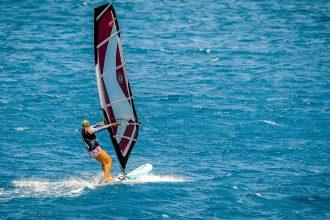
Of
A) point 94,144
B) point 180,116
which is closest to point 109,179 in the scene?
point 94,144

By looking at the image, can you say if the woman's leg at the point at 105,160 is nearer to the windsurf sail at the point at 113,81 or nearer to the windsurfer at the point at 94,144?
the windsurfer at the point at 94,144

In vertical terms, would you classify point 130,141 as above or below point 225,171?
above

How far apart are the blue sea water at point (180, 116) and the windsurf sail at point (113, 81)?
92.7 inches

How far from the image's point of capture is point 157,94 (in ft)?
133

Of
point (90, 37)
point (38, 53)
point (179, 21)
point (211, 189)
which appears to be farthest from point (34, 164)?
point (179, 21)

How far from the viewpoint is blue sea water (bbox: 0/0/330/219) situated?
996 inches

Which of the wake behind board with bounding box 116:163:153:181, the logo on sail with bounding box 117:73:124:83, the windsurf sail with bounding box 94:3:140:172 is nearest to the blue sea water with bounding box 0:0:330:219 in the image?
the wake behind board with bounding box 116:163:153:181

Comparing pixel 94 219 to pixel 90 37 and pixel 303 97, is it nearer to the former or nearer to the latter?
pixel 303 97

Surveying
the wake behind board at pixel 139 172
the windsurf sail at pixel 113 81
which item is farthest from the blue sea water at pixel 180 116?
the windsurf sail at pixel 113 81

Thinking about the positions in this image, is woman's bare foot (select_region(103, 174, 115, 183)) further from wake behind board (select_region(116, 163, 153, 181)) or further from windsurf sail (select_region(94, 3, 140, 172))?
windsurf sail (select_region(94, 3, 140, 172))

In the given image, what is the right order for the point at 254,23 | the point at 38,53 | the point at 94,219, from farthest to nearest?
the point at 254,23, the point at 38,53, the point at 94,219

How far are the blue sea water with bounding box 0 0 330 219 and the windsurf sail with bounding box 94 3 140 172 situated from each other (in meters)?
2.35

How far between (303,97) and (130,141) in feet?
59.2

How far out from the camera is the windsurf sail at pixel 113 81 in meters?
23.7
